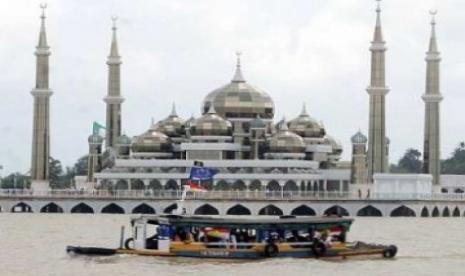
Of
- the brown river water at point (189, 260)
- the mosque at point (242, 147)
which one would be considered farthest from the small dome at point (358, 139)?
the brown river water at point (189, 260)

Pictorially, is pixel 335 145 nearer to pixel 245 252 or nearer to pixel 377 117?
pixel 377 117

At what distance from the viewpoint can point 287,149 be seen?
5886 inches

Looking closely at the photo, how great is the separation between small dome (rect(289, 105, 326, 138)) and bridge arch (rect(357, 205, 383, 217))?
15.9m

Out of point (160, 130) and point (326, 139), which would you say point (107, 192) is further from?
point (326, 139)

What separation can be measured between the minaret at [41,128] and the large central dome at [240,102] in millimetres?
14099

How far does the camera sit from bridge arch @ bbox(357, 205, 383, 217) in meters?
141

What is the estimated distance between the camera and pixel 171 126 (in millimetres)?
160125

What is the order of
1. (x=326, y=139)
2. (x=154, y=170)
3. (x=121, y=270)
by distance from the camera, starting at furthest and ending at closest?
(x=326, y=139), (x=154, y=170), (x=121, y=270)

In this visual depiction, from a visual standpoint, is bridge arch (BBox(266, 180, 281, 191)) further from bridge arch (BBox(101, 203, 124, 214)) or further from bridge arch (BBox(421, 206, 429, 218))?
bridge arch (BBox(101, 203, 124, 214))

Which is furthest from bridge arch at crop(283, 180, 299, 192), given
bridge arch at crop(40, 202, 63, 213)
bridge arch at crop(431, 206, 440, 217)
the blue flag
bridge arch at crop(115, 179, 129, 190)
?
the blue flag

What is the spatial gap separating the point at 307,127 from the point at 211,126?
33.2 ft

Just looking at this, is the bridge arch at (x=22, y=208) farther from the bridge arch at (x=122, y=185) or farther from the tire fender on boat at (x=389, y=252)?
the tire fender on boat at (x=389, y=252)

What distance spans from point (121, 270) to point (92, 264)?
100.0 inches

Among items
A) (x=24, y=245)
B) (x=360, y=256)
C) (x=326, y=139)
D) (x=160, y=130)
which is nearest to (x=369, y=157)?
(x=326, y=139)
